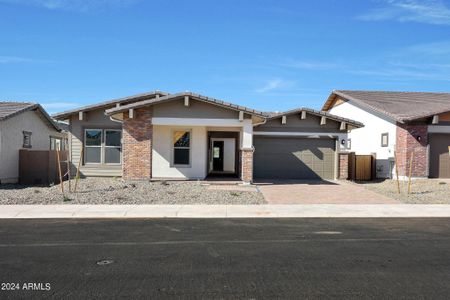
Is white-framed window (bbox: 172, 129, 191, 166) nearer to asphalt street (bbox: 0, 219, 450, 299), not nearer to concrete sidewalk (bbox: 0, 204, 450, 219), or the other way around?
concrete sidewalk (bbox: 0, 204, 450, 219)

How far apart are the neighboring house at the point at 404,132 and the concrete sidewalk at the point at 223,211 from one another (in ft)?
27.1

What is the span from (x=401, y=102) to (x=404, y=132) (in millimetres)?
4890

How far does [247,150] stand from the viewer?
61.2ft

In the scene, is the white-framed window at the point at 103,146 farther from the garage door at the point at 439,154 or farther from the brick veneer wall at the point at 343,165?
the garage door at the point at 439,154

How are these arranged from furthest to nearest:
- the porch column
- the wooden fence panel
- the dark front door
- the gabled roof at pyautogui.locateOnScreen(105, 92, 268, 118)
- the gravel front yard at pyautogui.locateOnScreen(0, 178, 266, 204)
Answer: the dark front door < the wooden fence panel < the porch column < the gabled roof at pyautogui.locateOnScreen(105, 92, 268, 118) < the gravel front yard at pyautogui.locateOnScreen(0, 178, 266, 204)

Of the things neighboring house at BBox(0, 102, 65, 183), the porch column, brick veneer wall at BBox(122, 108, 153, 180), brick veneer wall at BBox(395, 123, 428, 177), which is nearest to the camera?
the porch column

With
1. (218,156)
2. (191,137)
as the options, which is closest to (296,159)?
(191,137)

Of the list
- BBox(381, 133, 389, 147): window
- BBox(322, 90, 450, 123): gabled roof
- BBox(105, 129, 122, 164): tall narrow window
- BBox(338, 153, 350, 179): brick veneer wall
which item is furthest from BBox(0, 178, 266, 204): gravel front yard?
BBox(381, 133, 389, 147): window

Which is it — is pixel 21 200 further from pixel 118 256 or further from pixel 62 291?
pixel 62 291

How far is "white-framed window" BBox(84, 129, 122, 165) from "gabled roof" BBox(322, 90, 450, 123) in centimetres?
Answer: 1424

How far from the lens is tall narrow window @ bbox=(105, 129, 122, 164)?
22203 mm

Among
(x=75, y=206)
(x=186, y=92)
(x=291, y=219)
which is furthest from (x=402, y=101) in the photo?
A: (x=75, y=206)

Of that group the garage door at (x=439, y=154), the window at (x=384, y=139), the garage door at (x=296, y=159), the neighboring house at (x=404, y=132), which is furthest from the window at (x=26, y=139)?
the garage door at (x=439, y=154)

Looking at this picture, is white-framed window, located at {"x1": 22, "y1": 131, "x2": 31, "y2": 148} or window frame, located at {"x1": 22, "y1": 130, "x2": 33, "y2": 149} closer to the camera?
window frame, located at {"x1": 22, "y1": 130, "x2": 33, "y2": 149}
